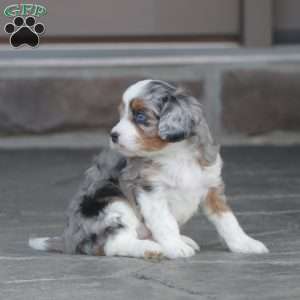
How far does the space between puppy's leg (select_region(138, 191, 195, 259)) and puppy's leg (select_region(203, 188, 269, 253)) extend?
0.85 ft

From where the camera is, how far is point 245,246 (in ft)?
20.7

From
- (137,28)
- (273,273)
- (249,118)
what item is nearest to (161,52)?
(137,28)

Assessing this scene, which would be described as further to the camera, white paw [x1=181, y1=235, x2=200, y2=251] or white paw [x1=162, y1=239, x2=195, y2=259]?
white paw [x1=181, y1=235, x2=200, y2=251]

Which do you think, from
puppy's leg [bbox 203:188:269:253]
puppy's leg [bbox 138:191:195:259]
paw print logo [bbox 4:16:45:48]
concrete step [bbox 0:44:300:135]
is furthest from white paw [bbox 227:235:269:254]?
paw print logo [bbox 4:16:45:48]

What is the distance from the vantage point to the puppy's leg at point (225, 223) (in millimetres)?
6254

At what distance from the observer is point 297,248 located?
6508mm

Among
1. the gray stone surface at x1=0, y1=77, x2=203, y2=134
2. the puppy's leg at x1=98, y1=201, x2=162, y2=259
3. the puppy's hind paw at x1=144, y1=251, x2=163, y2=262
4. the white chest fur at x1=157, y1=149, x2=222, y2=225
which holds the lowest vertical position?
the gray stone surface at x1=0, y1=77, x2=203, y2=134

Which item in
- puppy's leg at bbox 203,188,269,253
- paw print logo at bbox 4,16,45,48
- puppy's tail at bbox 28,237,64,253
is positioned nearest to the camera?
puppy's leg at bbox 203,188,269,253

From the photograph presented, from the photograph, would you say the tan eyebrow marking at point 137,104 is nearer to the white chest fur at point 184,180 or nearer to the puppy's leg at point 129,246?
the white chest fur at point 184,180

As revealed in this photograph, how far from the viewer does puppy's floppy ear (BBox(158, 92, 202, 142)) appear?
5.98 metres

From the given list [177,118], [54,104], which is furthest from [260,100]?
[177,118]

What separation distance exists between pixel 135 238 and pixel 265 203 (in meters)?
2.15

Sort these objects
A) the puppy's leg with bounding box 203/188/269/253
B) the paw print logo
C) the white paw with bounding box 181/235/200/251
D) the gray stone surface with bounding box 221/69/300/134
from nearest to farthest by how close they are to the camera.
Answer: the puppy's leg with bounding box 203/188/269/253 → the white paw with bounding box 181/235/200/251 → the paw print logo → the gray stone surface with bounding box 221/69/300/134

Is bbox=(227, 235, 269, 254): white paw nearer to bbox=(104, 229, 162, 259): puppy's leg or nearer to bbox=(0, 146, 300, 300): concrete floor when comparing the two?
bbox=(0, 146, 300, 300): concrete floor
